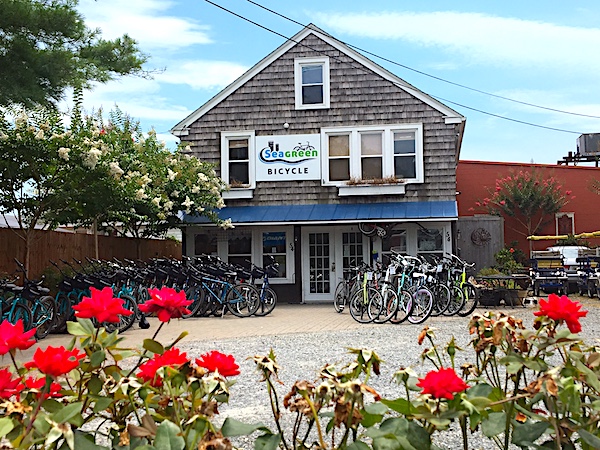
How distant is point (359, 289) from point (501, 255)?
598 cm

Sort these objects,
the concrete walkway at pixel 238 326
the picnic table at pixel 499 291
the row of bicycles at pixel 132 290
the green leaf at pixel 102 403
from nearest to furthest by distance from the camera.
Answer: the green leaf at pixel 102 403
the row of bicycles at pixel 132 290
the concrete walkway at pixel 238 326
the picnic table at pixel 499 291

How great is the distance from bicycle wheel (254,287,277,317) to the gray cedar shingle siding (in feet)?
11.8

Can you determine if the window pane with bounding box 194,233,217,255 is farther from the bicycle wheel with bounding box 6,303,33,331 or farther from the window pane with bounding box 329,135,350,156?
the bicycle wheel with bounding box 6,303,33,331

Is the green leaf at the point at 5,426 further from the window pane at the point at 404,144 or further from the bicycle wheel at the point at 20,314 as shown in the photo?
the window pane at the point at 404,144

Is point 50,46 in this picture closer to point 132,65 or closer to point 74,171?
point 132,65

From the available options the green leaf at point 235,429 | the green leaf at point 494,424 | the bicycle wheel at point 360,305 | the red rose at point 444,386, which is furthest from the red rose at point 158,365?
the bicycle wheel at point 360,305

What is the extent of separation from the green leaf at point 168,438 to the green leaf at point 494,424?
0.76 metres

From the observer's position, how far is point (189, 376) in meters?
1.73

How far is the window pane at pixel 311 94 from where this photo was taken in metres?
17.1

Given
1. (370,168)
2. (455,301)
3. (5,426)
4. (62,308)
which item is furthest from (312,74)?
(5,426)

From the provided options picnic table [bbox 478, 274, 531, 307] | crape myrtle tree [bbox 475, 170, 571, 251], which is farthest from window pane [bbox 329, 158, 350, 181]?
crape myrtle tree [bbox 475, 170, 571, 251]

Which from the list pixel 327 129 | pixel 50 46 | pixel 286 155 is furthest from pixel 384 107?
pixel 50 46

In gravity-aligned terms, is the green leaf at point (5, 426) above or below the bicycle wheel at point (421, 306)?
above

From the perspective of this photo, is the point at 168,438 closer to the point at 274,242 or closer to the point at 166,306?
the point at 166,306
